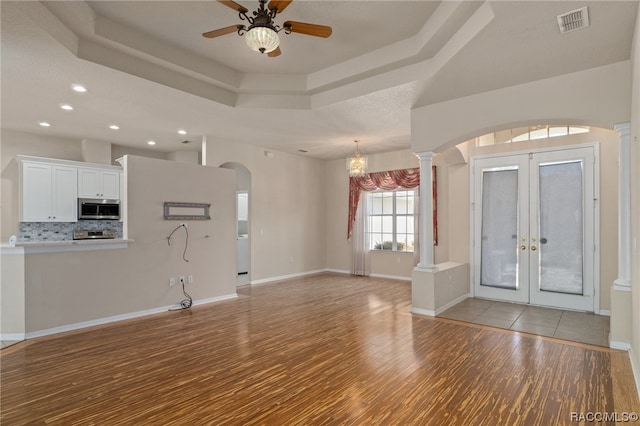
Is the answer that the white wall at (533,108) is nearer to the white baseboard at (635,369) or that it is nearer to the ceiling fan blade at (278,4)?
the white baseboard at (635,369)

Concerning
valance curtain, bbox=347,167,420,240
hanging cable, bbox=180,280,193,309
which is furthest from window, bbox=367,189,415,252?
hanging cable, bbox=180,280,193,309

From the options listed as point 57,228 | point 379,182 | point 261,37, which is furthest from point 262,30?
point 57,228

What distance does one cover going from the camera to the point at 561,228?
5.21 m

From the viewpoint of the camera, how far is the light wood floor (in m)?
2.45

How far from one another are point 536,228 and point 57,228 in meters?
8.77

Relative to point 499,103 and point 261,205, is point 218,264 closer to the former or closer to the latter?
point 261,205

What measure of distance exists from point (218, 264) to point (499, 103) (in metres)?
5.08

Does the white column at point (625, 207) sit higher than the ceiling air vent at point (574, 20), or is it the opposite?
the ceiling air vent at point (574, 20)

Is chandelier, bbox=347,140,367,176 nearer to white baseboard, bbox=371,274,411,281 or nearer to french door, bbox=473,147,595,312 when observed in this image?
french door, bbox=473,147,595,312

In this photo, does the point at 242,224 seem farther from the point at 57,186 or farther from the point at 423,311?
the point at 423,311

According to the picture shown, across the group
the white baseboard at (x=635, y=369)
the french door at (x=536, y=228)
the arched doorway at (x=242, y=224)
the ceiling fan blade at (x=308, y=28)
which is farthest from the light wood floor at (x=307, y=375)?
the arched doorway at (x=242, y=224)

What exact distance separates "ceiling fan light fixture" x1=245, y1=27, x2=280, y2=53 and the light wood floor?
2869 mm

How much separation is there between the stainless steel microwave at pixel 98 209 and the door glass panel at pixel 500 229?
740cm

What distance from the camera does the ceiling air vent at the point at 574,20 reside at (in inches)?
111
